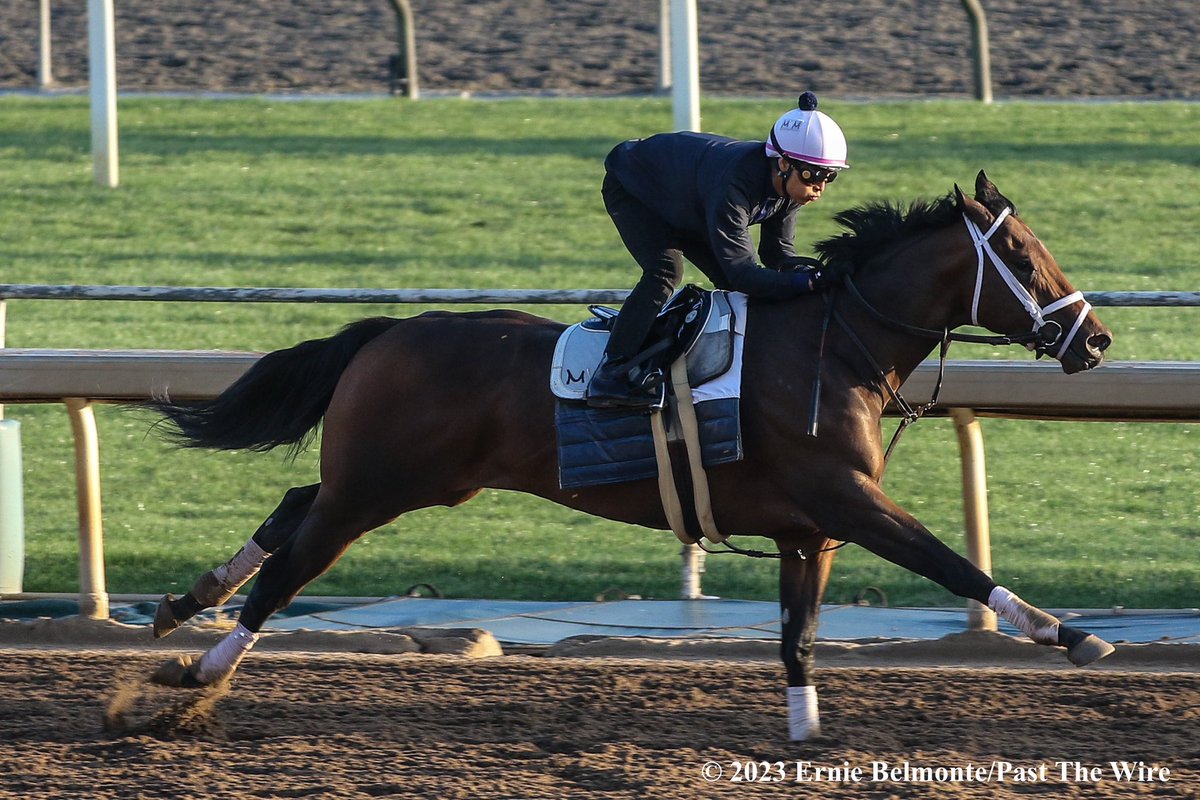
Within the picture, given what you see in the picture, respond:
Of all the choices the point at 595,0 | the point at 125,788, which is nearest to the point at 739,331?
the point at 125,788

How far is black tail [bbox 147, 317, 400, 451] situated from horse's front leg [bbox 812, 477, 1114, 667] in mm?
1598

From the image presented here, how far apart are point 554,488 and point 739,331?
739mm

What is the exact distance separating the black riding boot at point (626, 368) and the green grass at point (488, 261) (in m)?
1.99

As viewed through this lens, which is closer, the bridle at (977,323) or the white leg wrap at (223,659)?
the bridle at (977,323)

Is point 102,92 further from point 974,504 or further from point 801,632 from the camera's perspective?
point 801,632

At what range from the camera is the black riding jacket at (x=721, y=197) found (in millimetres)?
4750

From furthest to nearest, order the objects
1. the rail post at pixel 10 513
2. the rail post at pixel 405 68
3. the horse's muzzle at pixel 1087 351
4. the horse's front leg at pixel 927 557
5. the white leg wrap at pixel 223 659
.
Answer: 1. the rail post at pixel 405 68
2. the rail post at pixel 10 513
3. the white leg wrap at pixel 223 659
4. the horse's muzzle at pixel 1087 351
5. the horse's front leg at pixel 927 557

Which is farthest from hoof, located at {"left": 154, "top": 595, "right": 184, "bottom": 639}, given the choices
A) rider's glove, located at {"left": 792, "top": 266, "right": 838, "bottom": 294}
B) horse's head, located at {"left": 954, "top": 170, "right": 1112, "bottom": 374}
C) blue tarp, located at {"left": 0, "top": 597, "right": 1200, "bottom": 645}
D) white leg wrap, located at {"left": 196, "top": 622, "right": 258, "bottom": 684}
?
horse's head, located at {"left": 954, "top": 170, "right": 1112, "bottom": 374}

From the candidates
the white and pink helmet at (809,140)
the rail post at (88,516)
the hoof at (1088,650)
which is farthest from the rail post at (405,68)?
the hoof at (1088,650)

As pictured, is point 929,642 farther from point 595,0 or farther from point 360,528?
point 595,0

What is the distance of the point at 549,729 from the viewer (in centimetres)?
484

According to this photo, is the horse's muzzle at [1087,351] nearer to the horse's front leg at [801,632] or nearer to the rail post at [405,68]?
the horse's front leg at [801,632]

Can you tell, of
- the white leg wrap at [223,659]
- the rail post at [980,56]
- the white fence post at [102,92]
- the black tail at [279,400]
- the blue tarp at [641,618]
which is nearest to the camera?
the white leg wrap at [223,659]

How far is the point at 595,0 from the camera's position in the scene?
16.9m
